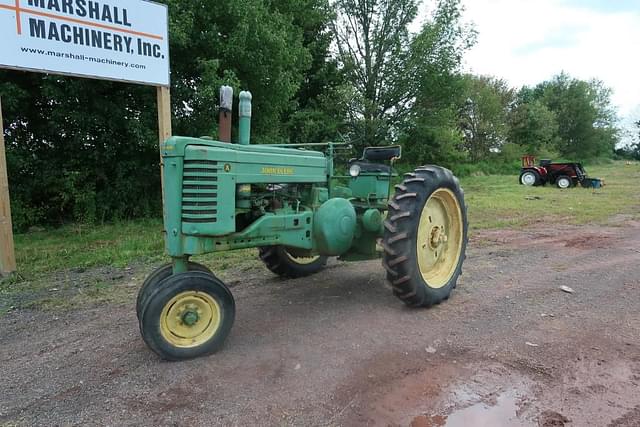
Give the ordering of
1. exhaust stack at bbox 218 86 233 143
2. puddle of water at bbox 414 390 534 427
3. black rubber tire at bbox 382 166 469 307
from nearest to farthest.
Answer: puddle of water at bbox 414 390 534 427 → exhaust stack at bbox 218 86 233 143 → black rubber tire at bbox 382 166 469 307

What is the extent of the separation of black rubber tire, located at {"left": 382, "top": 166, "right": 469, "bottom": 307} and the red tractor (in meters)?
15.9

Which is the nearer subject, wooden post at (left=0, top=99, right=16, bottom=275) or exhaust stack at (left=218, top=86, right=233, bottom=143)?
exhaust stack at (left=218, top=86, right=233, bottom=143)

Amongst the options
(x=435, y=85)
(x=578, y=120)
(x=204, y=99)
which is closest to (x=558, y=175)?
(x=435, y=85)

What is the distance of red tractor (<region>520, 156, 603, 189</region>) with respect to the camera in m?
17.5

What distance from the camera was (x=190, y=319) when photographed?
3117mm

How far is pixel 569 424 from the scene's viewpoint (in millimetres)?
2416

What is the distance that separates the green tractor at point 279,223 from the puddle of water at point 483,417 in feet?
4.66

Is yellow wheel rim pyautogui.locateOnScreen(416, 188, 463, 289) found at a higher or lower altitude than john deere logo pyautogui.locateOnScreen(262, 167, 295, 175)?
lower

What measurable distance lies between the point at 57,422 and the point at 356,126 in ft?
49.9

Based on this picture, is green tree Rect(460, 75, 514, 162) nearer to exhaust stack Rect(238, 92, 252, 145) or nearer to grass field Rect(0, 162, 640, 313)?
grass field Rect(0, 162, 640, 313)

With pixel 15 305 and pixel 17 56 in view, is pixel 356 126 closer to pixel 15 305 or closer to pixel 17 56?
pixel 17 56

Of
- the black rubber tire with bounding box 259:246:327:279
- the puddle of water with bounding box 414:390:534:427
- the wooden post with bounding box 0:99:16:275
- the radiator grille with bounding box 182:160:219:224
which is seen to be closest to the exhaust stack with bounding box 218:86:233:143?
the radiator grille with bounding box 182:160:219:224

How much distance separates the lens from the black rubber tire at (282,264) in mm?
4992

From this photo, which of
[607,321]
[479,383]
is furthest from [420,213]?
[607,321]
